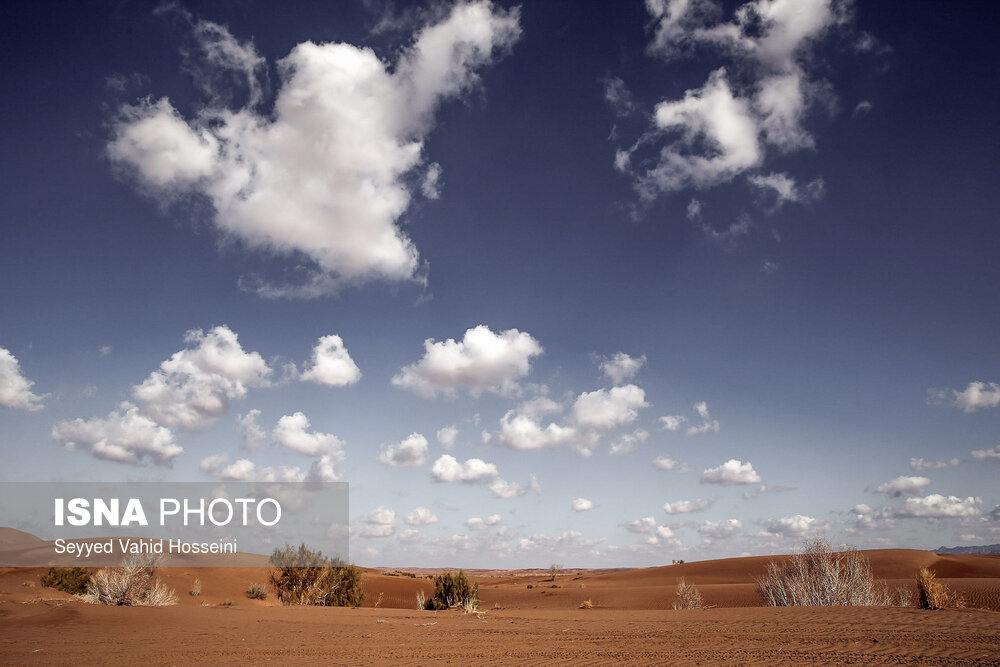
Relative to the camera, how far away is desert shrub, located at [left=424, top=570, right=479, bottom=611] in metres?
27.4

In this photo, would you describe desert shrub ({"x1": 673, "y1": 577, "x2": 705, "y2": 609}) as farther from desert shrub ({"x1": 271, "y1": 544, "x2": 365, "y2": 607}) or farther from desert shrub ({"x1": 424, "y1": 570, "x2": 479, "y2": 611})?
desert shrub ({"x1": 271, "y1": 544, "x2": 365, "y2": 607})

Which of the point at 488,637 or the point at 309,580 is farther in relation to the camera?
the point at 309,580

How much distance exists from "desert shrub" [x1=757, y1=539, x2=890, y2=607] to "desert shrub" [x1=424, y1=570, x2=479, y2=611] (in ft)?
44.6

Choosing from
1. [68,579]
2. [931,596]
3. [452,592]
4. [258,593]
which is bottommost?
[258,593]

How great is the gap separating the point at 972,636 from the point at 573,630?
823 cm

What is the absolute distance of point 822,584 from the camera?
2023 centimetres

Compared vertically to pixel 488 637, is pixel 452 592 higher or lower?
lower

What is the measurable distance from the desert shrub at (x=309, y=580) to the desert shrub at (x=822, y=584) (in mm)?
21624

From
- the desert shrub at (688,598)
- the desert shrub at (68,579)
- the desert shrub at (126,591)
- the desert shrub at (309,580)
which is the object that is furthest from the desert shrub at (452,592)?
the desert shrub at (68,579)

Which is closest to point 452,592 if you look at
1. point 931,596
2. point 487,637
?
point 487,637

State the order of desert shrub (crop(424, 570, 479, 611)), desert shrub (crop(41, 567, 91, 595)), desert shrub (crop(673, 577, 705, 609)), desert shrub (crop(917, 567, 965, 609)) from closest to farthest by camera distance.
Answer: desert shrub (crop(917, 567, 965, 609)) < desert shrub (crop(424, 570, 479, 611)) < desert shrub (crop(673, 577, 705, 609)) < desert shrub (crop(41, 567, 91, 595))

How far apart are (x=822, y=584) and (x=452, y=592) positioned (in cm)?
1652

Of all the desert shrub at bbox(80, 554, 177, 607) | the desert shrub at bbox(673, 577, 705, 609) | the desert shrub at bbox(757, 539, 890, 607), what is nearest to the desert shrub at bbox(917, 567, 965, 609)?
the desert shrub at bbox(757, 539, 890, 607)

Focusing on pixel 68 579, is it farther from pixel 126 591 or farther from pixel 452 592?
pixel 452 592
